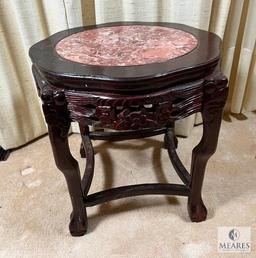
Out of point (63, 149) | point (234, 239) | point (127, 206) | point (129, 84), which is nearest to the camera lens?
point (129, 84)

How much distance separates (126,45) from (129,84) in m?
0.21

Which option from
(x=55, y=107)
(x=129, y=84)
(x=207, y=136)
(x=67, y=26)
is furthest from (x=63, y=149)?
(x=67, y=26)

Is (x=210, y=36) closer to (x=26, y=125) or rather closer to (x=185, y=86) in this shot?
(x=185, y=86)

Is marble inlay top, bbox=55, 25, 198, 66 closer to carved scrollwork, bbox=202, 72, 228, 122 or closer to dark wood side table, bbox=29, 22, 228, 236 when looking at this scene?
dark wood side table, bbox=29, 22, 228, 236

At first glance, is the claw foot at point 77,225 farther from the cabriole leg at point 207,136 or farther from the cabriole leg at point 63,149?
the cabriole leg at point 207,136

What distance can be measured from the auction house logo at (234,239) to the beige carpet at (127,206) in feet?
0.05

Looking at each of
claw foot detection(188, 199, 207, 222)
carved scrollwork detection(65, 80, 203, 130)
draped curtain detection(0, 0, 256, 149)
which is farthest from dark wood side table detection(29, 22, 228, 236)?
draped curtain detection(0, 0, 256, 149)

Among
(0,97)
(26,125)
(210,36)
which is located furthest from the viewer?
(26,125)

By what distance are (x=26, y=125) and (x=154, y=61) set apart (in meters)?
0.79

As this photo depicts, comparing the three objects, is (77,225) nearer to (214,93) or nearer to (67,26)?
(214,93)

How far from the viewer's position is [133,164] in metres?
1.14

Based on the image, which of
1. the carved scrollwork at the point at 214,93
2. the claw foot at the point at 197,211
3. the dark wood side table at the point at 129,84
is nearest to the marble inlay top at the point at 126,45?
the dark wood side table at the point at 129,84

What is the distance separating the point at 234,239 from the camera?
83cm

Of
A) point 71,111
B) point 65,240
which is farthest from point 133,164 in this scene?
Result: point 71,111
